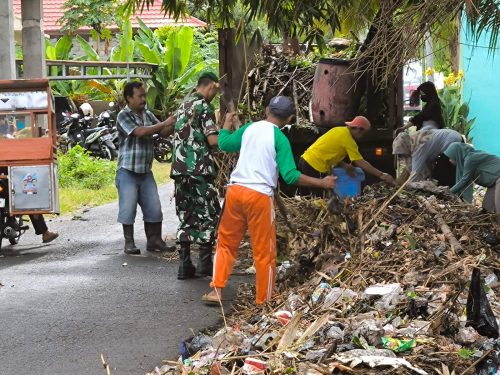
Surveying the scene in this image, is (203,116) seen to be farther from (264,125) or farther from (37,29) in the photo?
(37,29)

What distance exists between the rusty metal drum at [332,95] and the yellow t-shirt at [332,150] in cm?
119

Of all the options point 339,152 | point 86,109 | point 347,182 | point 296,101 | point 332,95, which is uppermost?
point 332,95

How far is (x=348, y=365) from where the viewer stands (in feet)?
16.6

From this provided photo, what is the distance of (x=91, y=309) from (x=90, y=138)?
53.8 feet

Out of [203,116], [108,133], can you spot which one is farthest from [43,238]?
[108,133]

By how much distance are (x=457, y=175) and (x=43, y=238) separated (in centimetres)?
501

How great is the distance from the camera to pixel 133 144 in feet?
35.3

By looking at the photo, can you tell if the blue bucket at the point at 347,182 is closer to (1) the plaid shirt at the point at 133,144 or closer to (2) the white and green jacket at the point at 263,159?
(1) the plaid shirt at the point at 133,144

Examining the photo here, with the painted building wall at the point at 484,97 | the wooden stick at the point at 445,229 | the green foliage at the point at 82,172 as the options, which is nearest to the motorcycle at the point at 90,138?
the green foliage at the point at 82,172

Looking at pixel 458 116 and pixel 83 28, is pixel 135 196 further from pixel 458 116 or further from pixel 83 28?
pixel 83 28

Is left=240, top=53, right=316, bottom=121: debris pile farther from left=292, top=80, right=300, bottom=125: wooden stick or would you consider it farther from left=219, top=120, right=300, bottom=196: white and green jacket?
left=219, top=120, right=300, bottom=196: white and green jacket

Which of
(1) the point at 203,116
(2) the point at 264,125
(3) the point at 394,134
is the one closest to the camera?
(2) the point at 264,125

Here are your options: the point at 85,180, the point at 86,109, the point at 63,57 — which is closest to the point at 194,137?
the point at 85,180

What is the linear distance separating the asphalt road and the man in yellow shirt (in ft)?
6.63
